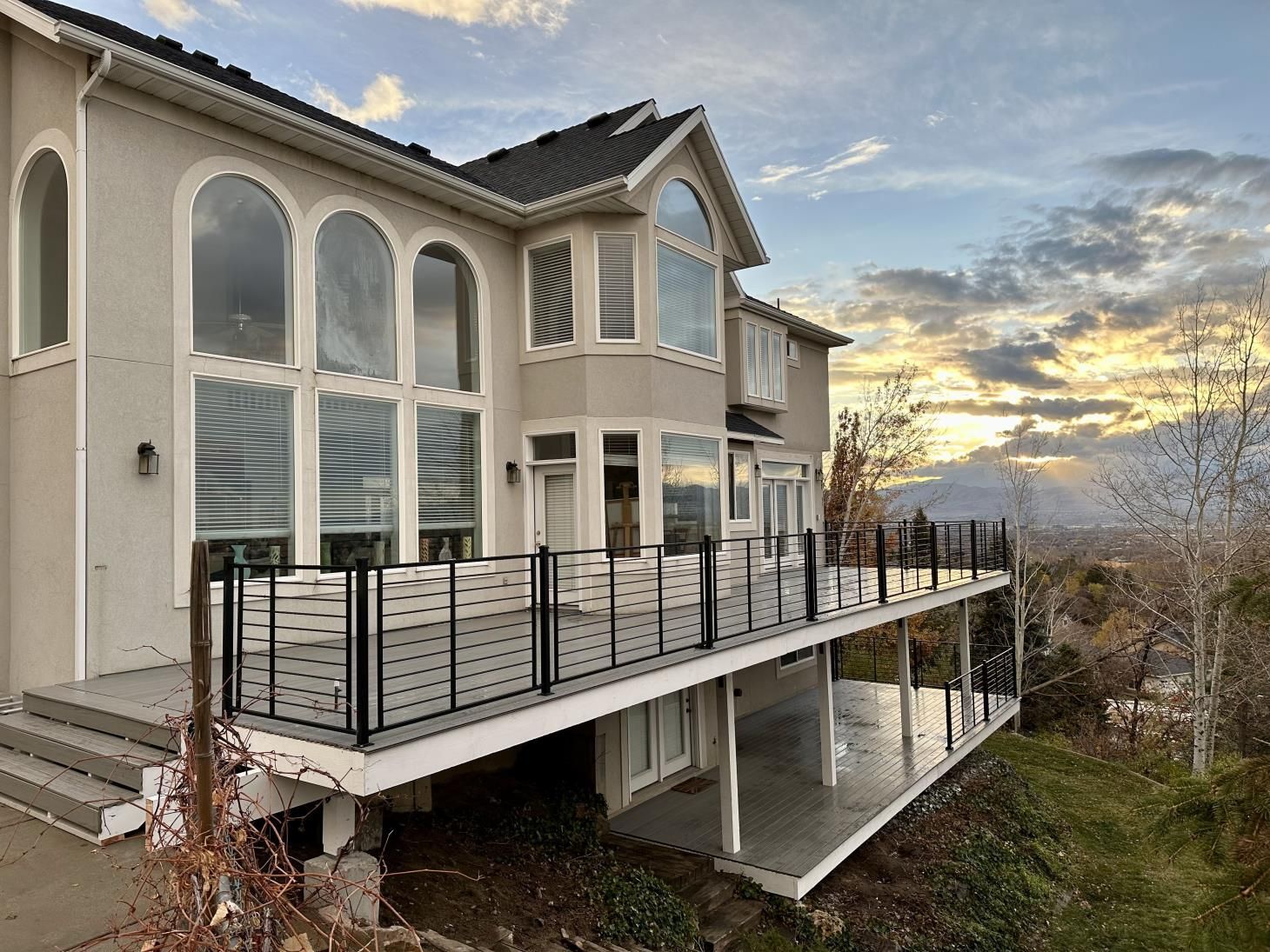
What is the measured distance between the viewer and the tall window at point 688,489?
11531mm

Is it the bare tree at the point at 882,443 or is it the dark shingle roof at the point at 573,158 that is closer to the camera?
the dark shingle roof at the point at 573,158

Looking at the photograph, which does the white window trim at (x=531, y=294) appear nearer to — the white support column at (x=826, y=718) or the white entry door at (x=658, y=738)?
the white entry door at (x=658, y=738)

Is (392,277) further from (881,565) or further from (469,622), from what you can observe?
(881,565)

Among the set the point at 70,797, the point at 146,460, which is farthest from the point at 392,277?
the point at 70,797

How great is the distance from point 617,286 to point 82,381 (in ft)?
21.9

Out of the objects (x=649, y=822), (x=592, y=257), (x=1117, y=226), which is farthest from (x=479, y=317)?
(x=1117, y=226)

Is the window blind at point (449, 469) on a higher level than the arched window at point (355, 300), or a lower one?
lower

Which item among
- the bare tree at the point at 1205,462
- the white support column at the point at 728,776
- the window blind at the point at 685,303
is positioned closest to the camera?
the white support column at the point at 728,776

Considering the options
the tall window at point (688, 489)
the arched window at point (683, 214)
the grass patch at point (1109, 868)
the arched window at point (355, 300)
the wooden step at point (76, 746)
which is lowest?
the grass patch at point (1109, 868)

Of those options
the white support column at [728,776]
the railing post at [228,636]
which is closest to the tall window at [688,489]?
the white support column at [728,776]

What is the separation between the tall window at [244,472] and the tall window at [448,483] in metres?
1.81

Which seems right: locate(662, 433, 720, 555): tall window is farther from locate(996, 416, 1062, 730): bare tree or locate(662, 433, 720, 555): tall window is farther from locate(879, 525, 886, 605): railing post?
locate(996, 416, 1062, 730): bare tree

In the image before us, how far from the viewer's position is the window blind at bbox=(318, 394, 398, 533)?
8844 millimetres

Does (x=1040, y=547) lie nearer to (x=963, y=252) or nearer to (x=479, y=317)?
(x=963, y=252)
